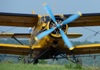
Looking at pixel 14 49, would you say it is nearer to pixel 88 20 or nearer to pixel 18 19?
pixel 18 19

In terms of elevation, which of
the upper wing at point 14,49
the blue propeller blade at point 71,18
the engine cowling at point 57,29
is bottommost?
the upper wing at point 14,49

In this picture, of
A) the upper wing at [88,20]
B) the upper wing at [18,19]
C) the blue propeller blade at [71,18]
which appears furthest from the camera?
the upper wing at [88,20]

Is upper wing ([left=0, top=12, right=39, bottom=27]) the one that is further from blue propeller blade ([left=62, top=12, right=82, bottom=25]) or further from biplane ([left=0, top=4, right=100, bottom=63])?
blue propeller blade ([left=62, top=12, right=82, bottom=25])

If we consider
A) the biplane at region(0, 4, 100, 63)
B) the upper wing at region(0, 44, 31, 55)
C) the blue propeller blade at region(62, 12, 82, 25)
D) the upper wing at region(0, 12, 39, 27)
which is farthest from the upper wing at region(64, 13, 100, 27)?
the upper wing at region(0, 44, 31, 55)

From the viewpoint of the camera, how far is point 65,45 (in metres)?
20.8

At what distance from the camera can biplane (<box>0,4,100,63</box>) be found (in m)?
19.4

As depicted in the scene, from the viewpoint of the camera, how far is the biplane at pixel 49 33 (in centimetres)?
1939

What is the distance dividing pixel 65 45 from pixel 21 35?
4306 mm

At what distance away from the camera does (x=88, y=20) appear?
873 inches

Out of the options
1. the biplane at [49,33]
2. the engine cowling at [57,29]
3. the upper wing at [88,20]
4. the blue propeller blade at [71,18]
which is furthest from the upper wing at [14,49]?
the blue propeller blade at [71,18]

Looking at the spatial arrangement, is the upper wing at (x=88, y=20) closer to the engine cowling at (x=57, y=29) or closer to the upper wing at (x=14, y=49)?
the engine cowling at (x=57, y=29)

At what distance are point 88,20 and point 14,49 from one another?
4.58 m

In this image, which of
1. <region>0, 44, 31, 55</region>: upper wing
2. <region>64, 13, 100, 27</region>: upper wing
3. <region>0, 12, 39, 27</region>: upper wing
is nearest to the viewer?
<region>0, 12, 39, 27</region>: upper wing

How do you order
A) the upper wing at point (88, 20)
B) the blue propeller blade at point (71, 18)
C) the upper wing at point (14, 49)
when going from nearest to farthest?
the blue propeller blade at point (71, 18)
the upper wing at point (88, 20)
the upper wing at point (14, 49)
